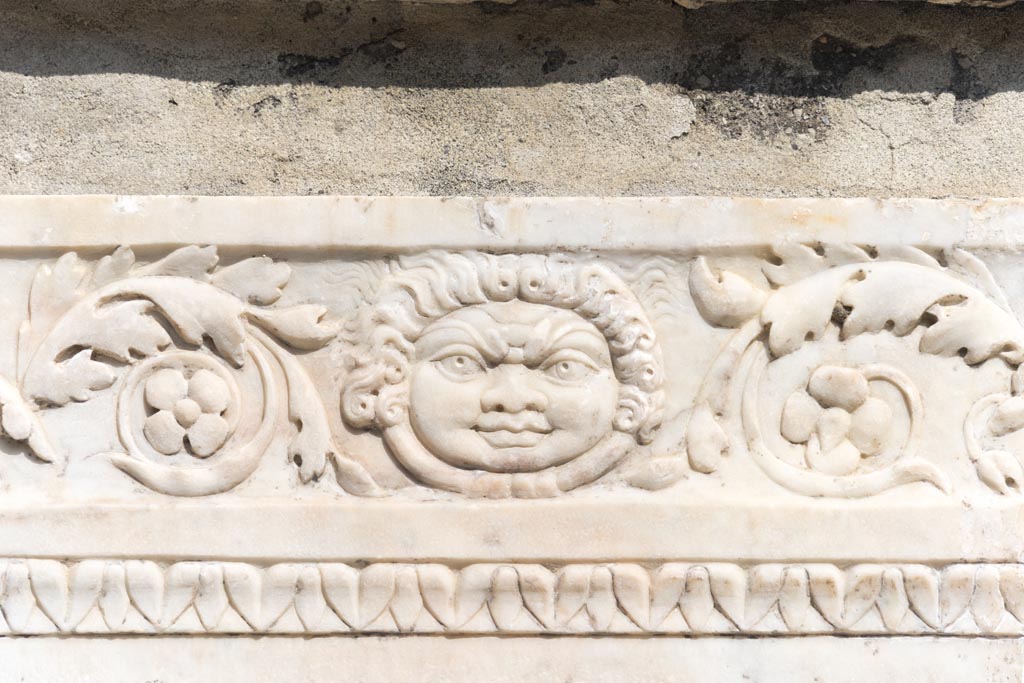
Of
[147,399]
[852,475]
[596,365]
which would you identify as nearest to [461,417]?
[596,365]

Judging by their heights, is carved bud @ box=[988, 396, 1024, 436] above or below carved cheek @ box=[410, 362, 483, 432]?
above

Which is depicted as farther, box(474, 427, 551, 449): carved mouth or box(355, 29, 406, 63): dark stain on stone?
box(355, 29, 406, 63): dark stain on stone

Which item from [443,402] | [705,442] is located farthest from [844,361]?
[443,402]

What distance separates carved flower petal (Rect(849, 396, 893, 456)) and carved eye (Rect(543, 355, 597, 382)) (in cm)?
43

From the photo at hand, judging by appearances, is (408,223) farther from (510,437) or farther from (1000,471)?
(1000,471)

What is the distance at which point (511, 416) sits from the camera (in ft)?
5.26

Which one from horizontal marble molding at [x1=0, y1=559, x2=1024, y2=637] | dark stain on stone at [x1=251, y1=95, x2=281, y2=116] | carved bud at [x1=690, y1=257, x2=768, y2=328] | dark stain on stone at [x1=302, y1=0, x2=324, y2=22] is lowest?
horizontal marble molding at [x1=0, y1=559, x2=1024, y2=637]

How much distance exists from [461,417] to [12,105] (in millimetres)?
921

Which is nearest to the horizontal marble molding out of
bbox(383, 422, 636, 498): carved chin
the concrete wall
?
bbox(383, 422, 636, 498): carved chin

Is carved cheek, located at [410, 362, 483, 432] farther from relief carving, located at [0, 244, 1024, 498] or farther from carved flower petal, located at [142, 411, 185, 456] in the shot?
carved flower petal, located at [142, 411, 185, 456]

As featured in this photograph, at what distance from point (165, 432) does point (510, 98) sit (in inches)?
30.8

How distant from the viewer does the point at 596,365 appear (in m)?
1.62

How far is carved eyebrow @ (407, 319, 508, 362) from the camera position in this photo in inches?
62.9

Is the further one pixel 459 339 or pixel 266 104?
pixel 266 104
